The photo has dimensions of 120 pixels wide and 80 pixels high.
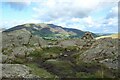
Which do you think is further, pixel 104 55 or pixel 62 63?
pixel 104 55

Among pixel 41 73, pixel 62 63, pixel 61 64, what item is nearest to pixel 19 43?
pixel 62 63

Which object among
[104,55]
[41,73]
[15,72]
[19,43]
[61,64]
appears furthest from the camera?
[19,43]

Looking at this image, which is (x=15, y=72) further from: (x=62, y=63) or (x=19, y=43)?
(x=19, y=43)

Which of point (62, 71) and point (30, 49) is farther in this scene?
point (30, 49)

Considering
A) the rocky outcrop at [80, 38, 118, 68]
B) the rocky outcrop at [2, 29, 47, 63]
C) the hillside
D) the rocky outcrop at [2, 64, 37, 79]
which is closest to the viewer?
the rocky outcrop at [2, 64, 37, 79]

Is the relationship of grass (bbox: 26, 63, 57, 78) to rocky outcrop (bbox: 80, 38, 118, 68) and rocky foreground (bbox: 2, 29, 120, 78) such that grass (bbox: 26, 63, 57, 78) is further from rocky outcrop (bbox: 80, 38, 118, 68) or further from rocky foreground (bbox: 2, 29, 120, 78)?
rocky outcrop (bbox: 80, 38, 118, 68)

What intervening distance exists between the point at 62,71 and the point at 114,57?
1345 cm

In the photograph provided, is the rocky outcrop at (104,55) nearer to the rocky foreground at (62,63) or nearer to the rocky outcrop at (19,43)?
the rocky foreground at (62,63)

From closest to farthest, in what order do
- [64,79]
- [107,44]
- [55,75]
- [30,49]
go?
[64,79] → [55,75] → [107,44] → [30,49]

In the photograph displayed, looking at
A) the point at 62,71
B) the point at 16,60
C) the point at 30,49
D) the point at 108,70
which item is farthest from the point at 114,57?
the point at 30,49

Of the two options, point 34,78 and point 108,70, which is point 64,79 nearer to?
point 34,78

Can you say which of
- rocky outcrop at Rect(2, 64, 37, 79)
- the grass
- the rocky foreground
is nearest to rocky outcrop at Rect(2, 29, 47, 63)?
the rocky foreground

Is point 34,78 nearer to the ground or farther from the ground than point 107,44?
nearer to the ground

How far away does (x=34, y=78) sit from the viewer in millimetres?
42812
